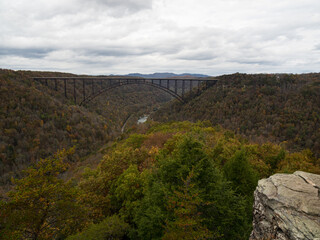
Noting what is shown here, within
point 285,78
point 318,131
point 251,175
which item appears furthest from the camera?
point 285,78

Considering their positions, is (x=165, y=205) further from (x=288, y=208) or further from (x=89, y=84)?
(x=89, y=84)

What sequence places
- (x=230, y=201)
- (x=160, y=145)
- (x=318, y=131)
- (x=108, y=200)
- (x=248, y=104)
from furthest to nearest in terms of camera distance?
1. (x=248, y=104)
2. (x=318, y=131)
3. (x=160, y=145)
4. (x=108, y=200)
5. (x=230, y=201)

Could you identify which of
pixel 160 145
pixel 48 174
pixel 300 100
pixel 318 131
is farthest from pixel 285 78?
pixel 48 174

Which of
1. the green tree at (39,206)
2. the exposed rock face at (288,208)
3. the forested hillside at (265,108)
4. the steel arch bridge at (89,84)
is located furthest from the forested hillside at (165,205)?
the steel arch bridge at (89,84)

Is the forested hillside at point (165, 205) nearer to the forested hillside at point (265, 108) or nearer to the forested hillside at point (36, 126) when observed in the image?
the forested hillside at point (36, 126)

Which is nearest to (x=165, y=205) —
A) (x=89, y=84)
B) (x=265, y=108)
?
(x=265, y=108)

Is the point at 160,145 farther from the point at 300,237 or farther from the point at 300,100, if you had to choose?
the point at 300,100
